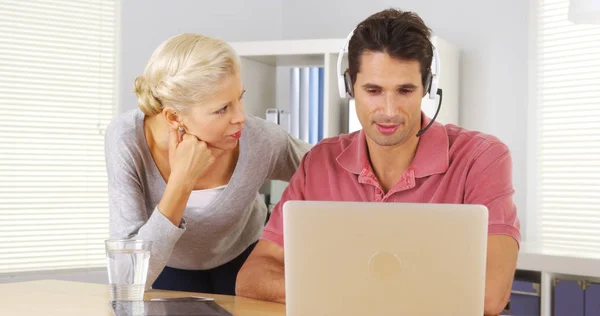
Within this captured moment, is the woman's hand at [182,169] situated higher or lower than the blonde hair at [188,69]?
lower

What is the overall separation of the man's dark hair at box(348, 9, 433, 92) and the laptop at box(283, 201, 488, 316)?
693mm

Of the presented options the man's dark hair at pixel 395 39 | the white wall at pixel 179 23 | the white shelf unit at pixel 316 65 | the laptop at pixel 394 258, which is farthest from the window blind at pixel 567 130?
the laptop at pixel 394 258

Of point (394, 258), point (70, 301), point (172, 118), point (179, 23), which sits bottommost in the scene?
point (70, 301)

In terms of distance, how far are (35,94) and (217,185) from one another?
1.64m

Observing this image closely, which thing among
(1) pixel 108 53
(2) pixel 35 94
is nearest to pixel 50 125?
(2) pixel 35 94

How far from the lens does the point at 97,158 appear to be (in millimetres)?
3551

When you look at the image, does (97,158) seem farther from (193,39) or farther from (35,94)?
(193,39)

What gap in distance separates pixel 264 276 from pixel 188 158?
1.43 ft

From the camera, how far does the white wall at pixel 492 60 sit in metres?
3.28

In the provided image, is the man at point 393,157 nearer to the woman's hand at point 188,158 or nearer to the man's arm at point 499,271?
the man's arm at point 499,271

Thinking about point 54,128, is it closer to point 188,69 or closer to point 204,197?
point 204,197

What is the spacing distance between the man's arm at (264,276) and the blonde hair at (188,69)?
0.42m

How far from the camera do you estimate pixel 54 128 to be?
3.44 metres

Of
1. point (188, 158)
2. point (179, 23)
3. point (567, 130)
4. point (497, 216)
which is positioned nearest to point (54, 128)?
point (179, 23)
